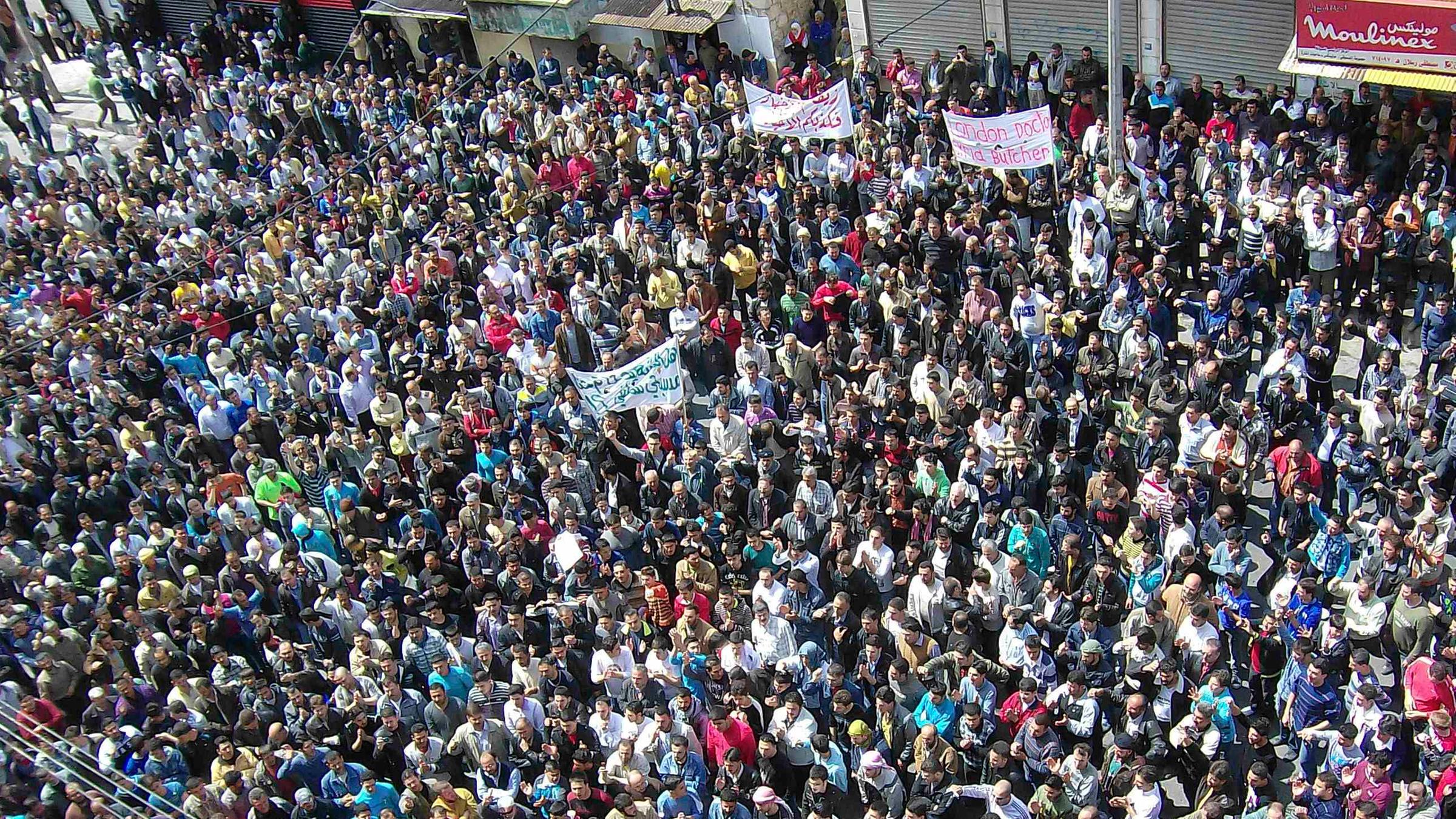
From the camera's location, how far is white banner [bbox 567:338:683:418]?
13.6 m

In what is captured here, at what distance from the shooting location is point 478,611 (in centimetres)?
1241

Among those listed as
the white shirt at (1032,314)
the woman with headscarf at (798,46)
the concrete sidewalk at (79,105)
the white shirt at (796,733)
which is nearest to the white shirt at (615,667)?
the white shirt at (796,733)

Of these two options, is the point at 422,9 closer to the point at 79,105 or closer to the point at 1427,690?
the point at 79,105

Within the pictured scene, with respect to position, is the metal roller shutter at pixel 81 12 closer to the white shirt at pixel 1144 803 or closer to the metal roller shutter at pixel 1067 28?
the metal roller shutter at pixel 1067 28

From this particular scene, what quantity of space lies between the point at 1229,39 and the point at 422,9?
13.1 metres

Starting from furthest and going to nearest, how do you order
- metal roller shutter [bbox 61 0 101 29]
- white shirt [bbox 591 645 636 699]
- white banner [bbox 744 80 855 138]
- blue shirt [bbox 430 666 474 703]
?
metal roller shutter [bbox 61 0 101 29]
white banner [bbox 744 80 855 138]
blue shirt [bbox 430 666 474 703]
white shirt [bbox 591 645 636 699]

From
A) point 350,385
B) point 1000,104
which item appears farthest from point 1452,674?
point 1000,104

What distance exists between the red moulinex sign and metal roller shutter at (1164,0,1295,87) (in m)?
1.77

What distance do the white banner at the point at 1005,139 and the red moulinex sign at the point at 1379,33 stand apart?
10.9 feet

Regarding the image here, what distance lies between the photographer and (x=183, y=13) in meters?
29.9

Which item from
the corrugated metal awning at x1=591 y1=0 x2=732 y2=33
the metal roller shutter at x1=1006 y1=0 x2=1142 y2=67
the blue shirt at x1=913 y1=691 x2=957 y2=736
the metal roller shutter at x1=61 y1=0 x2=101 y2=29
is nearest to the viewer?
the blue shirt at x1=913 y1=691 x2=957 y2=736

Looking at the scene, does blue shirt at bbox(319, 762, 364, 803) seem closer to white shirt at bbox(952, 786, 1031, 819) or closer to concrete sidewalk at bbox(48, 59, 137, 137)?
white shirt at bbox(952, 786, 1031, 819)

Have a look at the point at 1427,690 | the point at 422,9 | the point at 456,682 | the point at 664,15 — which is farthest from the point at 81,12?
the point at 1427,690

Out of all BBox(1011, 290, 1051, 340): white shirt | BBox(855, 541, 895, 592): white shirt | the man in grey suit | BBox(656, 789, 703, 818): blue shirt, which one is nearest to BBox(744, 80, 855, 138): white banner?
the man in grey suit
